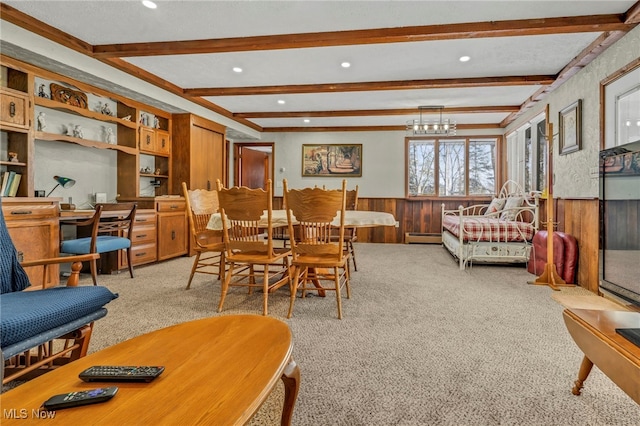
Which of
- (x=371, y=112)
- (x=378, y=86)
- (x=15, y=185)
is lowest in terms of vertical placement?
(x=15, y=185)

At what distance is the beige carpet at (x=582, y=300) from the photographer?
2842 millimetres

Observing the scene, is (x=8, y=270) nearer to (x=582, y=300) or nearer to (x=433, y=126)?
(x=582, y=300)

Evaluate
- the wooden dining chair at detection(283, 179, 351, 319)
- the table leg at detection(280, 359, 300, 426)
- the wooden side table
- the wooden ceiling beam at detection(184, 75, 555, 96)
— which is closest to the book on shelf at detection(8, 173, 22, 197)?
the wooden ceiling beam at detection(184, 75, 555, 96)

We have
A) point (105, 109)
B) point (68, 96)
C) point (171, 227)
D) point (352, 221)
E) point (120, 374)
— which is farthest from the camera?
point (171, 227)

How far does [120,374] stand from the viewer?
899 mm

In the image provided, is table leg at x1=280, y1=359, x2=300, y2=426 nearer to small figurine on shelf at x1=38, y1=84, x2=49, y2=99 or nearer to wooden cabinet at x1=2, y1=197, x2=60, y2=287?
wooden cabinet at x1=2, y1=197, x2=60, y2=287

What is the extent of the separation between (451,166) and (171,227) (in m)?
5.55

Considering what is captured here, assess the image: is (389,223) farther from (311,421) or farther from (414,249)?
(414,249)

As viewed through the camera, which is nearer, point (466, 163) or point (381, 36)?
point (381, 36)

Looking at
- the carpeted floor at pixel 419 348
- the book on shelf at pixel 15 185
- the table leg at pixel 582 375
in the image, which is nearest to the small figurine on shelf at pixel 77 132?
the book on shelf at pixel 15 185

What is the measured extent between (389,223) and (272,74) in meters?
2.62

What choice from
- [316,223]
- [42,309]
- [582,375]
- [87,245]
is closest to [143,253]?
[87,245]

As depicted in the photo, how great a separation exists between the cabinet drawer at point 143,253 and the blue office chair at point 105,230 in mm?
238

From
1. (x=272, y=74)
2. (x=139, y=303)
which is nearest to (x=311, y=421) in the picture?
(x=139, y=303)
